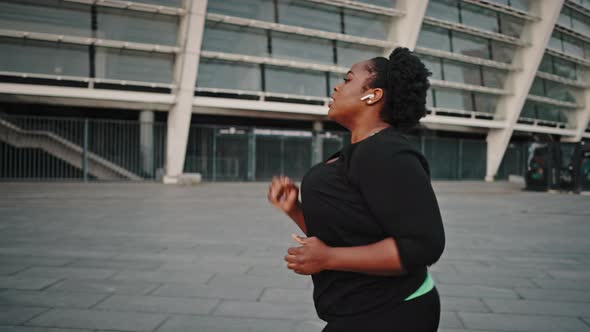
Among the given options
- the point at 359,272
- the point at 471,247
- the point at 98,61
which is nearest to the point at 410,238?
the point at 359,272

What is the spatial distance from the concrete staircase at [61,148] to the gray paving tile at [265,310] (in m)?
20.0

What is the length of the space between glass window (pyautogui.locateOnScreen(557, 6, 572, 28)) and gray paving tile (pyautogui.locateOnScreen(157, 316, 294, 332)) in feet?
125

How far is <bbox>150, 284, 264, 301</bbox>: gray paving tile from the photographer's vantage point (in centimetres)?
385

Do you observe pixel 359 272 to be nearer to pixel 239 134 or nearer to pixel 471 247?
pixel 471 247

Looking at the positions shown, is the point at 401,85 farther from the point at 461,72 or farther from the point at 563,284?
the point at 461,72

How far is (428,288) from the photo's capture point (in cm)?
137

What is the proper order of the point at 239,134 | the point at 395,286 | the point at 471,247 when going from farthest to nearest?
the point at 239,134
the point at 471,247
the point at 395,286

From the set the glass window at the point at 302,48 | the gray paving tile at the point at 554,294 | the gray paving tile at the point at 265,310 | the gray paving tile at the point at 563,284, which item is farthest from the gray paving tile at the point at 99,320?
the glass window at the point at 302,48

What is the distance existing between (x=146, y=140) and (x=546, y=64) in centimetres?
2833

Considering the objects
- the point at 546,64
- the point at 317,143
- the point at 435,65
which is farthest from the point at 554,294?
the point at 546,64

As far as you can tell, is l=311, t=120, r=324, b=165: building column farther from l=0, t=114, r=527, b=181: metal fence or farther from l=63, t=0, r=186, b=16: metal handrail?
l=63, t=0, r=186, b=16: metal handrail

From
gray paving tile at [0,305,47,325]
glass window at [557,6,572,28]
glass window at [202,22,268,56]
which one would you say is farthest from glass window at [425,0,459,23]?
gray paving tile at [0,305,47,325]

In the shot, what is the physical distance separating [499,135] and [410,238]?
109ft

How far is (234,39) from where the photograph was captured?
23953mm
